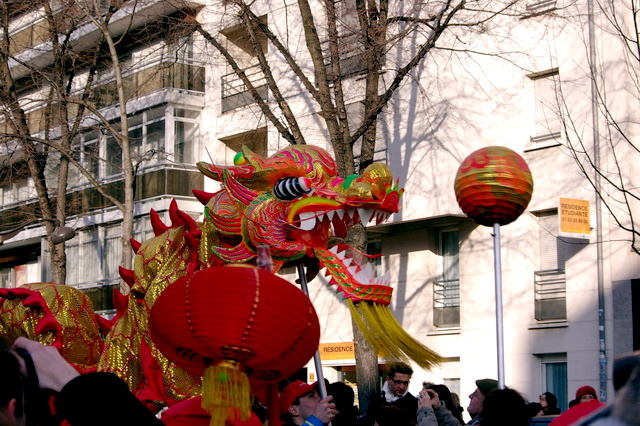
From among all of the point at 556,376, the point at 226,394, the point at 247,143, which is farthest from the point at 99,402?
the point at 247,143

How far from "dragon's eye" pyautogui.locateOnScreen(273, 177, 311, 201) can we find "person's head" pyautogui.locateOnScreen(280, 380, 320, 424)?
1.21m

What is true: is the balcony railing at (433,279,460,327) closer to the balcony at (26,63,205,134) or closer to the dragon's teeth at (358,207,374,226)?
the balcony at (26,63,205,134)

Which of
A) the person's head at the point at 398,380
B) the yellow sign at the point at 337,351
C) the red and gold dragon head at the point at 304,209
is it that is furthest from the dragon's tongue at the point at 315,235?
the yellow sign at the point at 337,351

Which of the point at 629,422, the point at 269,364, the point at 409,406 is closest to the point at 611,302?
the point at 409,406

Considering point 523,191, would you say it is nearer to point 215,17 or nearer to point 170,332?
point 170,332

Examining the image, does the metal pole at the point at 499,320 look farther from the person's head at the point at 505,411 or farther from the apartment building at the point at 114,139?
the apartment building at the point at 114,139

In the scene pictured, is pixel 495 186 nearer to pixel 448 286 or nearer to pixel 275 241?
pixel 275 241

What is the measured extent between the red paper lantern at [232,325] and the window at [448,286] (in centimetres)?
1452

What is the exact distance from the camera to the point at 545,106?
17938 mm

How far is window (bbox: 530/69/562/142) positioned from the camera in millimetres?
17703

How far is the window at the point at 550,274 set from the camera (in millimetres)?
17672

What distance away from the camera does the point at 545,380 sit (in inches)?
708

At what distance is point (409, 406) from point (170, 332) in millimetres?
2766

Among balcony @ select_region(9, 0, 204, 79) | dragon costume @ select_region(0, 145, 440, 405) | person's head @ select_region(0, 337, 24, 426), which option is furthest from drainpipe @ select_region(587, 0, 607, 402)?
person's head @ select_region(0, 337, 24, 426)
